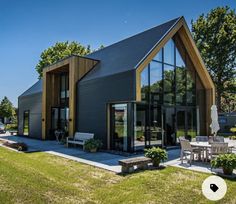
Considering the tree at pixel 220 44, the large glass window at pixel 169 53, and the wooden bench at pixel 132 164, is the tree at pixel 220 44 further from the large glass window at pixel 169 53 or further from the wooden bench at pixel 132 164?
the wooden bench at pixel 132 164

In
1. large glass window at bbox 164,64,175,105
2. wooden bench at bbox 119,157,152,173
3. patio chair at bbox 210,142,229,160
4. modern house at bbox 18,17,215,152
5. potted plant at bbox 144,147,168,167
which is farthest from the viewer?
Result: large glass window at bbox 164,64,175,105

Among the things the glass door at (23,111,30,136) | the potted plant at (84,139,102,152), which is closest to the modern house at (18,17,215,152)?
the potted plant at (84,139,102,152)

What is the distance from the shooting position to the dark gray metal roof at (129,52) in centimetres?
1191

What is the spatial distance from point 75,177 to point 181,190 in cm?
306

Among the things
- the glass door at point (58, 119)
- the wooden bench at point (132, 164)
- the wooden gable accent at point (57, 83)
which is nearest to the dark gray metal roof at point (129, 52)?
the wooden gable accent at point (57, 83)

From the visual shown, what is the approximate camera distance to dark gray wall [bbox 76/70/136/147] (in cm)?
1094

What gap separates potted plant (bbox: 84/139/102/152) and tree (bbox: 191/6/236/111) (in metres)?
24.1

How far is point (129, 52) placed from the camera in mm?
13453

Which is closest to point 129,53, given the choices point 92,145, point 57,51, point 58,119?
point 92,145

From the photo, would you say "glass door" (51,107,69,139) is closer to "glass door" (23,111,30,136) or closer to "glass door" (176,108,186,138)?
"glass door" (23,111,30,136)

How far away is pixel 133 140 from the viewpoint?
35.8ft

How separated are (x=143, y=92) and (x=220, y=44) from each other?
2314cm

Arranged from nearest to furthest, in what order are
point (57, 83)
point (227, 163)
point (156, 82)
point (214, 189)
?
point (214, 189) < point (227, 163) < point (156, 82) < point (57, 83)

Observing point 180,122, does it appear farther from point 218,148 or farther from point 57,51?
point 57,51
